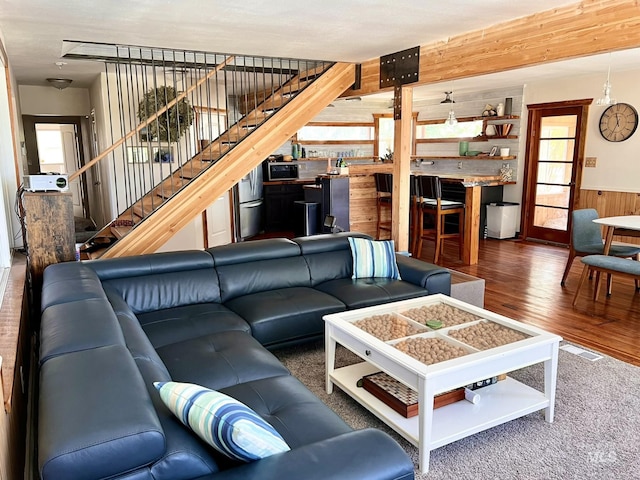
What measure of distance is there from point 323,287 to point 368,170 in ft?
13.0

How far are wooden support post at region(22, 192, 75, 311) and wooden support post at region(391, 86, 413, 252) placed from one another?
3.18 m

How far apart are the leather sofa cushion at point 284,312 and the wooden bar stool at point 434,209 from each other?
10.1 ft

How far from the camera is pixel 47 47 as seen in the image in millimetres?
4664

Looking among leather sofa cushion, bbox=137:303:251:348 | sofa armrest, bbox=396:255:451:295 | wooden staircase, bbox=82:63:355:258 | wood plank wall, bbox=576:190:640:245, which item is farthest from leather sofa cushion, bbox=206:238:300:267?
wood plank wall, bbox=576:190:640:245

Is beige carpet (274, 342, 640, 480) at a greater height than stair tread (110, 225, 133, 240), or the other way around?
stair tread (110, 225, 133, 240)

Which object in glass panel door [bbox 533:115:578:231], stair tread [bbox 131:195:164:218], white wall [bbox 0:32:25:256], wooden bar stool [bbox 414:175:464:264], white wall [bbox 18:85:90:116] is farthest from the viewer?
white wall [bbox 18:85:90:116]

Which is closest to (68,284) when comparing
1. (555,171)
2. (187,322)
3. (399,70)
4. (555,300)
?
(187,322)

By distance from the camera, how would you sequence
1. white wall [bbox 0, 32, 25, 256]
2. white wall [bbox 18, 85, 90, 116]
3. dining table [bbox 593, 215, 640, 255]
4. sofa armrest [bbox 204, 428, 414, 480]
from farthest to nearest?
white wall [bbox 18, 85, 90, 116] → dining table [bbox 593, 215, 640, 255] → white wall [bbox 0, 32, 25, 256] → sofa armrest [bbox 204, 428, 414, 480]

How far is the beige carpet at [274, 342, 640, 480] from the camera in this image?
2.29 m

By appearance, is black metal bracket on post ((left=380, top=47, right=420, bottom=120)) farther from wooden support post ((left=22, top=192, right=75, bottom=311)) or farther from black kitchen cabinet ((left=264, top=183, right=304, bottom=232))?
black kitchen cabinet ((left=264, top=183, right=304, bottom=232))

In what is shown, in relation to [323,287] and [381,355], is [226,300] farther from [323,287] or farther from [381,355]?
[381,355]

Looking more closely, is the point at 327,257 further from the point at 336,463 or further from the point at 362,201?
the point at 362,201

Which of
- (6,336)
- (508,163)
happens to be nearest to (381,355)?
(6,336)

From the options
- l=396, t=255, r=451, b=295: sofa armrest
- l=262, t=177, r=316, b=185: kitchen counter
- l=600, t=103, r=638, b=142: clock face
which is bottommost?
l=396, t=255, r=451, b=295: sofa armrest
